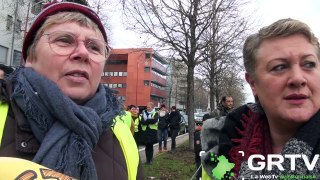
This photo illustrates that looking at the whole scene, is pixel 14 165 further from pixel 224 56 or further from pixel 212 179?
pixel 224 56

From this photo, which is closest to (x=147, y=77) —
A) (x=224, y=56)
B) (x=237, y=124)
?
(x=224, y=56)

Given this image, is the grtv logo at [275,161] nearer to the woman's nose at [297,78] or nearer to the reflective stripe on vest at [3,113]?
the woman's nose at [297,78]

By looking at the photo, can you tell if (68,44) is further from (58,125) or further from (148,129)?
(148,129)

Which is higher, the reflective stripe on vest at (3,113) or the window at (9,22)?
the window at (9,22)

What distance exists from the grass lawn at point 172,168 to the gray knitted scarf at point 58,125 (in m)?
6.85

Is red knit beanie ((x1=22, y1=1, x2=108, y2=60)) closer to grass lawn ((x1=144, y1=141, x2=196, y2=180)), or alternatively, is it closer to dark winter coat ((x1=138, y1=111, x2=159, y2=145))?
grass lawn ((x1=144, y1=141, x2=196, y2=180))

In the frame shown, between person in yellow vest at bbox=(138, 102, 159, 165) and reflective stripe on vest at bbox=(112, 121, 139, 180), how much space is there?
28.1 feet

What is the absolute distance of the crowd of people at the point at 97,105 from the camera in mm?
1707

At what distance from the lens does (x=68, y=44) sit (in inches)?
74.5

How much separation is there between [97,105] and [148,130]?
9193 mm

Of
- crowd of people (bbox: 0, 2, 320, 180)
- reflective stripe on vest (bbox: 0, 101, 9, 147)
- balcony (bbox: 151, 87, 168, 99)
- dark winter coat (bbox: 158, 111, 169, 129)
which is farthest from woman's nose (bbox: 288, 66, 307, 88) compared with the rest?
balcony (bbox: 151, 87, 168, 99)

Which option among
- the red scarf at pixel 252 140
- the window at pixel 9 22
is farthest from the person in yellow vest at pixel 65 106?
the window at pixel 9 22

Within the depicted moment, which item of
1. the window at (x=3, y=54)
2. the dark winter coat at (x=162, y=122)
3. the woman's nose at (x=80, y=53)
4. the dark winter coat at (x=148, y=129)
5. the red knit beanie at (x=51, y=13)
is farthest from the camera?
the window at (x=3, y=54)

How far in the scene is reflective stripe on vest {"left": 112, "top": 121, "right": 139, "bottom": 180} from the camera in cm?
193
